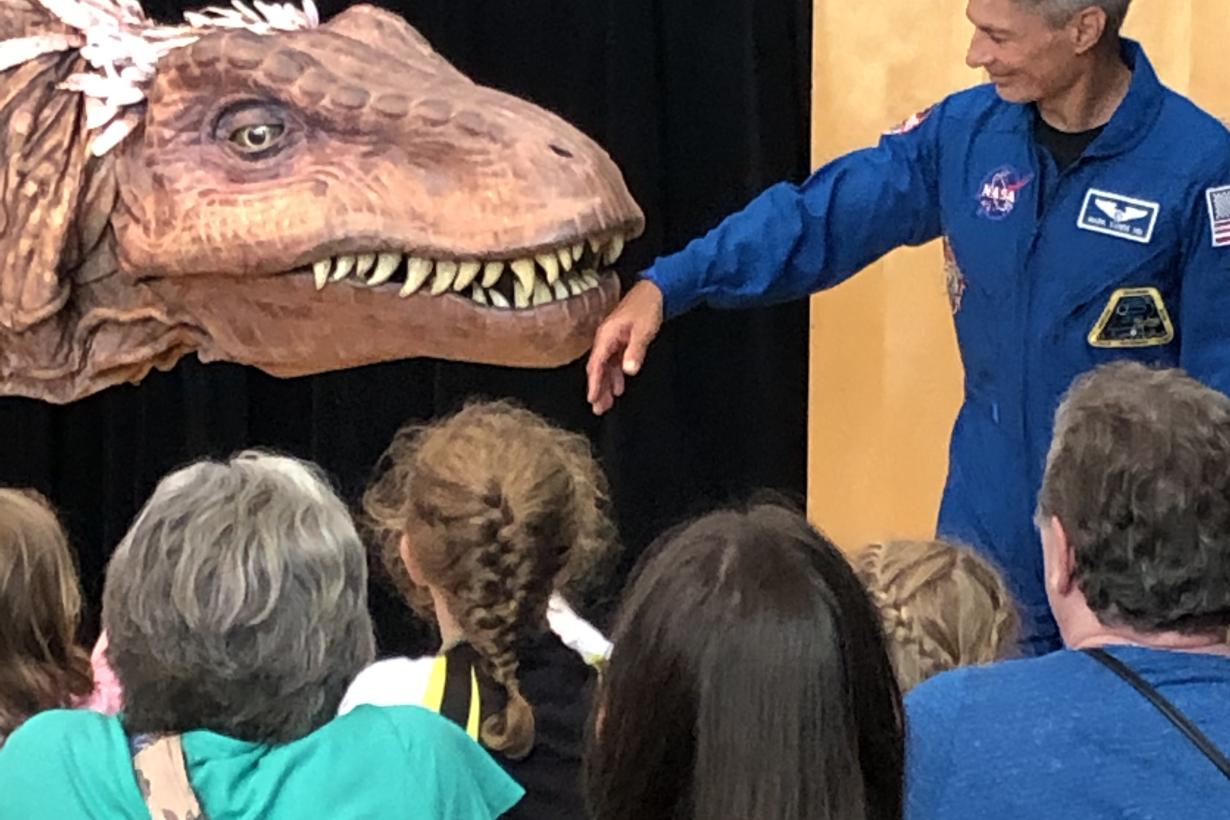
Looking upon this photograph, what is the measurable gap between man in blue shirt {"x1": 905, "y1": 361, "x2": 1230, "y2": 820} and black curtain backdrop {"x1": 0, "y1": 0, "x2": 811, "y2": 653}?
1575 mm

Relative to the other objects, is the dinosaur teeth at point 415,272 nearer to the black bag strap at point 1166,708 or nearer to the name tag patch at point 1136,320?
the name tag patch at point 1136,320

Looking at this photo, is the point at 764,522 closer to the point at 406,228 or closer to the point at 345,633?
the point at 345,633

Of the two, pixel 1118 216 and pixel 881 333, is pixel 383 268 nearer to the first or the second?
pixel 1118 216

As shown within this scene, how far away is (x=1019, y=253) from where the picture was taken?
2088mm

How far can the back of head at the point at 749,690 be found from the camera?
1019 millimetres

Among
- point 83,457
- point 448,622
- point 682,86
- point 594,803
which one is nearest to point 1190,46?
point 682,86

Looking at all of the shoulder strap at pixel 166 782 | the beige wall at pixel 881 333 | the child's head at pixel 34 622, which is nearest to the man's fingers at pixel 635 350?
the child's head at pixel 34 622

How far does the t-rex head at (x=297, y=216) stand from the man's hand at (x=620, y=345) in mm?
52

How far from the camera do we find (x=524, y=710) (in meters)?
1.58

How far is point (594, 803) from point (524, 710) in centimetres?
48

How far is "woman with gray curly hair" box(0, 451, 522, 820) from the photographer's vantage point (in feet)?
3.91

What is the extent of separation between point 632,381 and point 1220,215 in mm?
1217

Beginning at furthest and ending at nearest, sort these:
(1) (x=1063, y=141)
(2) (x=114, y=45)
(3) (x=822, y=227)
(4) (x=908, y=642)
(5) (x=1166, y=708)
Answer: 1. (3) (x=822, y=227)
2. (1) (x=1063, y=141)
3. (2) (x=114, y=45)
4. (4) (x=908, y=642)
5. (5) (x=1166, y=708)

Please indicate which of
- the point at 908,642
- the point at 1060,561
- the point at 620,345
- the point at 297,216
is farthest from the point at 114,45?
the point at 1060,561
